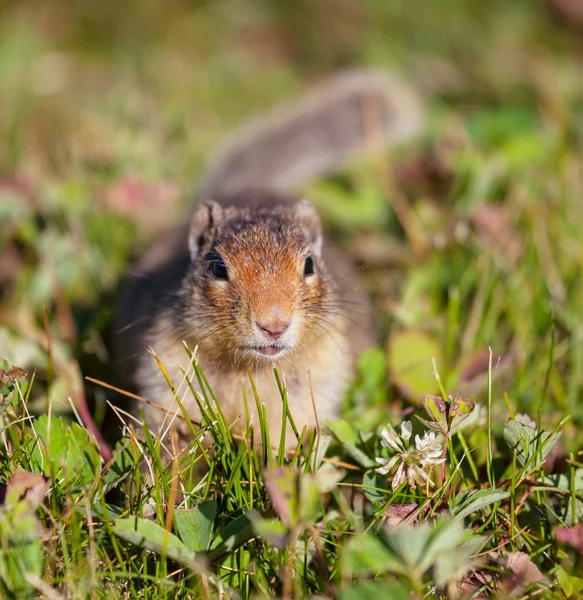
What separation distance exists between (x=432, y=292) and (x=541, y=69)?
3.86 meters

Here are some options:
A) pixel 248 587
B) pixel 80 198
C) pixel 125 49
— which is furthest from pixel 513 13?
pixel 248 587

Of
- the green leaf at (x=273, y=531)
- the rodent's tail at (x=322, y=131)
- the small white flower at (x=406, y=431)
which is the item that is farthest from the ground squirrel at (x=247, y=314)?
the rodent's tail at (x=322, y=131)

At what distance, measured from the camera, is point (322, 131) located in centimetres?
597

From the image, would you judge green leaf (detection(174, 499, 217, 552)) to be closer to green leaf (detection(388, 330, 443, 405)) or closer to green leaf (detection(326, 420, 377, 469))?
green leaf (detection(326, 420, 377, 469))

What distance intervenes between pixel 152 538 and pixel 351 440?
2.96ft

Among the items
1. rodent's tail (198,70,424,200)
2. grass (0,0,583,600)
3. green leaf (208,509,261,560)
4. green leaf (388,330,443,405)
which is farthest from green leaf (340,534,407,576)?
rodent's tail (198,70,424,200)

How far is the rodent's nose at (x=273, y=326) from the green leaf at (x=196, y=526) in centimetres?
68

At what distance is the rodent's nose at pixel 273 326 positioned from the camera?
9.05 feet

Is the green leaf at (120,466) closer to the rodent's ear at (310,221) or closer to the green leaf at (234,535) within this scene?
the green leaf at (234,535)

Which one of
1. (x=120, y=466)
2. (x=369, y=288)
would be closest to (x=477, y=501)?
(x=120, y=466)

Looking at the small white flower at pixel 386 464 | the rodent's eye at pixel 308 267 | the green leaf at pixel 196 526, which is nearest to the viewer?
the green leaf at pixel 196 526

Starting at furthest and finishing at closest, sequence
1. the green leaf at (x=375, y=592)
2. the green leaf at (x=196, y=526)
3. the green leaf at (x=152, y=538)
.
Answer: the green leaf at (x=196, y=526) < the green leaf at (x=152, y=538) < the green leaf at (x=375, y=592)

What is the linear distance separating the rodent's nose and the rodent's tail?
3057mm

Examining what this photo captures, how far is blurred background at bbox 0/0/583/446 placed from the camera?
3771mm
